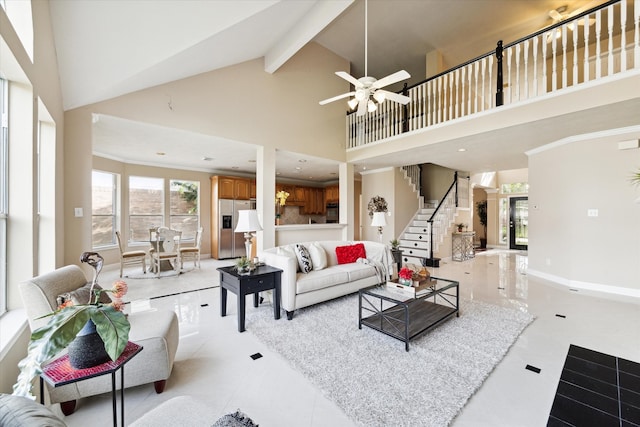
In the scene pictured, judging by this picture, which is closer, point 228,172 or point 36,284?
point 36,284

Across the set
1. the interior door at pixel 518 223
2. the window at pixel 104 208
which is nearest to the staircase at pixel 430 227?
the interior door at pixel 518 223

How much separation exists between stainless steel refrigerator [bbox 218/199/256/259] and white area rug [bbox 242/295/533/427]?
14.3 feet

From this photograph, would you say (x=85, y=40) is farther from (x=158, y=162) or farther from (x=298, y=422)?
(x=158, y=162)

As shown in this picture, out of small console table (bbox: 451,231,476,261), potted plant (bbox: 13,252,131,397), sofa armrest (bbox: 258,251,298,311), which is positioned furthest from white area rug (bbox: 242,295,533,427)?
small console table (bbox: 451,231,476,261)

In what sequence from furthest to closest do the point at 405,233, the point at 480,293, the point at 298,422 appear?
1. the point at 405,233
2. the point at 480,293
3. the point at 298,422

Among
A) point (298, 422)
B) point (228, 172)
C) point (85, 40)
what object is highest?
point (85, 40)

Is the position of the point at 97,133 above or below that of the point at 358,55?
below

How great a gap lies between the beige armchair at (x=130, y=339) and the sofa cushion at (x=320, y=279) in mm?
→ 1529

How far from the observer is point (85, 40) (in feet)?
8.55

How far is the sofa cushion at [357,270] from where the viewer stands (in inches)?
152

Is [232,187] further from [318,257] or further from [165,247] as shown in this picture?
[318,257]

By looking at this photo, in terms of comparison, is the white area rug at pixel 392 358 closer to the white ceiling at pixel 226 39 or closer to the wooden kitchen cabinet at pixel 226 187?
the white ceiling at pixel 226 39

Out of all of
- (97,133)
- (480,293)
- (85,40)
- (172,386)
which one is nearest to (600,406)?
(480,293)

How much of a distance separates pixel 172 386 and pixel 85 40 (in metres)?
3.37
